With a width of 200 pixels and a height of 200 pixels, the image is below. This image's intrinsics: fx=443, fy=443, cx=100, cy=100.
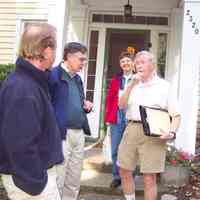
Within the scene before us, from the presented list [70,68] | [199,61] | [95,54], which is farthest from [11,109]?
[95,54]

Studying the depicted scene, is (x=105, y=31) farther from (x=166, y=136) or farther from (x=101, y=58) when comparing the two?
(x=166, y=136)

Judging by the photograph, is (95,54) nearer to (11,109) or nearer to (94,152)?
(94,152)

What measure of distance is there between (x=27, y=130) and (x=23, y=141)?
0.18 feet

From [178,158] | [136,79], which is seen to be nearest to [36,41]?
[136,79]

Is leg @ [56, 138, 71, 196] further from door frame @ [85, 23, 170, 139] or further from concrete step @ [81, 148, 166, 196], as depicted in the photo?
door frame @ [85, 23, 170, 139]

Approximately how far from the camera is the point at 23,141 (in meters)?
2.10

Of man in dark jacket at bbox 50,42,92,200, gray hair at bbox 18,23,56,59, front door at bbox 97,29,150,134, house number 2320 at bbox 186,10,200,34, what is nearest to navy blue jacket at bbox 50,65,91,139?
man in dark jacket at bbox 50,42,92,200

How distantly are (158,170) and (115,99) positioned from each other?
1.37 meters

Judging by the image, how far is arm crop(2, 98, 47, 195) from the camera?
2098 millimetres

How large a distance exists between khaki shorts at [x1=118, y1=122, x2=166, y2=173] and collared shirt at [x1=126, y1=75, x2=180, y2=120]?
0.15 m

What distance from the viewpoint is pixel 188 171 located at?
18.7 ft

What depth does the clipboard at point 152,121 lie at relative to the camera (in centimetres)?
396

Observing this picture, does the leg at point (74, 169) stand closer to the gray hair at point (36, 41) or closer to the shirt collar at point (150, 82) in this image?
the shirt collar at point (150, 82)

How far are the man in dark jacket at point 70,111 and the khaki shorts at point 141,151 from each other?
41cm
